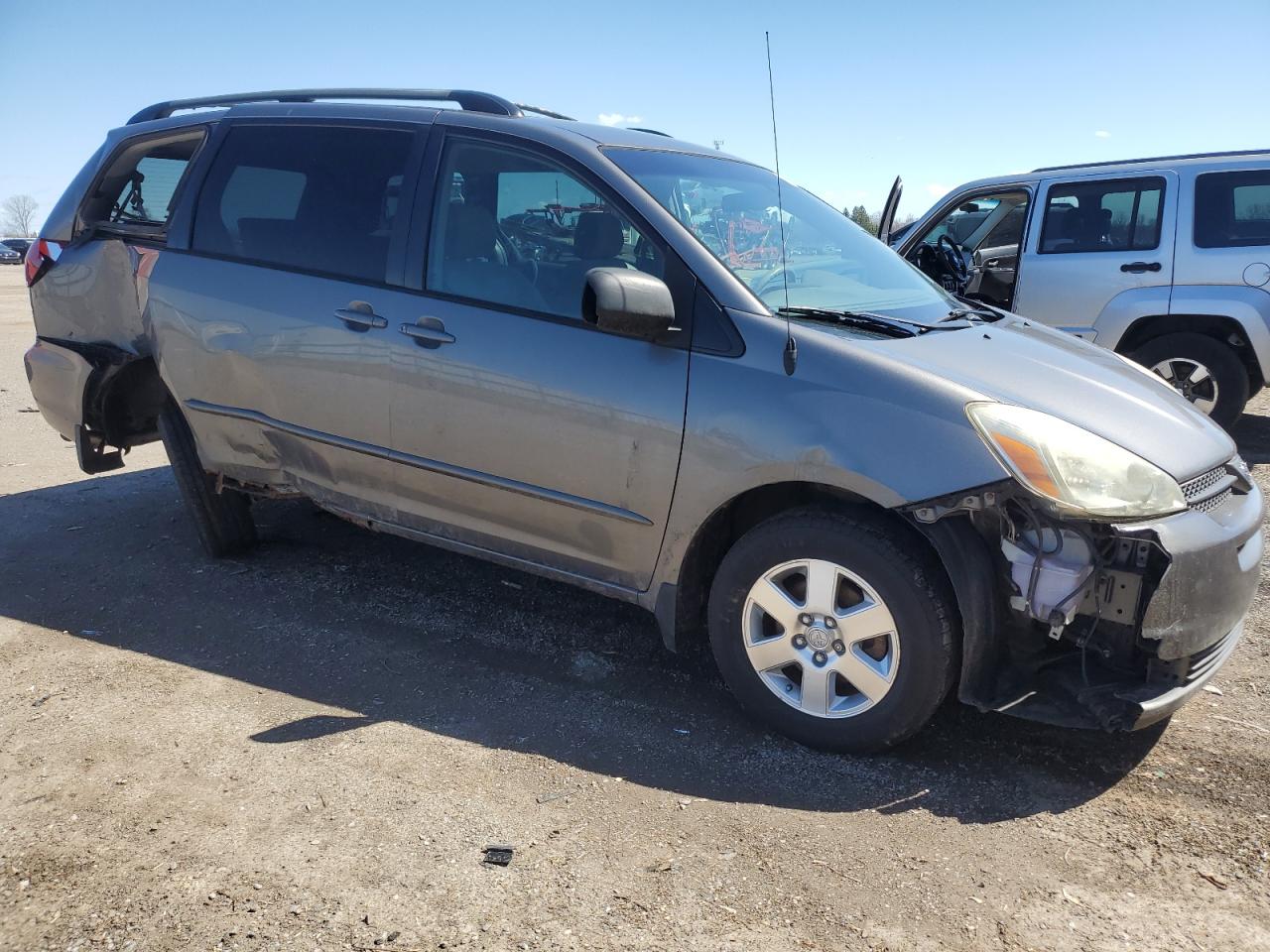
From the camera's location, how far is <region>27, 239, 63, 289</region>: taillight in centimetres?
494

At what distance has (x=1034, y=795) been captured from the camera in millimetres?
2992

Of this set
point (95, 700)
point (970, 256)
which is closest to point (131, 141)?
point (95, 700)

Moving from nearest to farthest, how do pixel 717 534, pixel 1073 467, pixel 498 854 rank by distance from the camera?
pixel 498 854, pixel 1073 467, pixel 717 534

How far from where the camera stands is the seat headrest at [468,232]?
146 inches

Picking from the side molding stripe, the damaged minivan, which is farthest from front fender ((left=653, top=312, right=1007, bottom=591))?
the side molding stripe

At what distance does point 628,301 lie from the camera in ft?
10.2

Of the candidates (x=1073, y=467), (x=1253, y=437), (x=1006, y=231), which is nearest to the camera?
(x=1073, y=467)

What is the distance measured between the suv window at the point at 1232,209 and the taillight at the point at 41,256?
706cm

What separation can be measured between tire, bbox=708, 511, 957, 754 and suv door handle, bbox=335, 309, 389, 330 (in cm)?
162

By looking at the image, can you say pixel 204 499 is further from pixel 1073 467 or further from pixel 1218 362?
pixel 1218 362

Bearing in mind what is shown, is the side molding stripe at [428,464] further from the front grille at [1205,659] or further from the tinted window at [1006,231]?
the tinted window at [1006,231]

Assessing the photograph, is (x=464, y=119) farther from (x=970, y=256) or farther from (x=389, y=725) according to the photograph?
(x=970, y=256)

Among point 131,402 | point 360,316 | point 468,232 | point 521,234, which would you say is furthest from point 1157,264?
point 131,402

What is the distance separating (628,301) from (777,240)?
36.9 inches
